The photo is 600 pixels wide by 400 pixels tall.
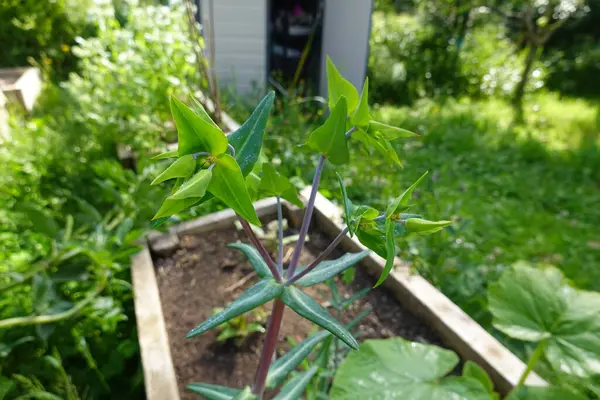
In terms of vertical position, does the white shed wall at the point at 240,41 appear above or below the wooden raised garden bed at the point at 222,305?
above

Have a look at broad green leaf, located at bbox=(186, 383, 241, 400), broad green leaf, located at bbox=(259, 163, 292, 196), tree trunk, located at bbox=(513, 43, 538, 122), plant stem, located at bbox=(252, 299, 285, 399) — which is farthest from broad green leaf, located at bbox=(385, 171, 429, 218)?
tree trunk, located at bbox=(513, 43, 538, 122)

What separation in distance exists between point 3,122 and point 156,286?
2839mm

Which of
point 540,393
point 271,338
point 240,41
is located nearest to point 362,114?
point 271,338

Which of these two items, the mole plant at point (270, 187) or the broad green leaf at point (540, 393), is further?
the broad green leaf at point (540, 393)

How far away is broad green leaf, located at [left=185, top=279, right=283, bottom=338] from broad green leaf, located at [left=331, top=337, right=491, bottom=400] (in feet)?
1.87

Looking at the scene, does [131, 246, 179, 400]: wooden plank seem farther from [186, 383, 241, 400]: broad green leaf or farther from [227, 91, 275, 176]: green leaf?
[227, 91, 275, 176]: green leaf

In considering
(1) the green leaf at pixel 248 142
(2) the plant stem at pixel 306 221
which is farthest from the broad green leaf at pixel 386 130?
(1) the green leaf at pixel 248 142

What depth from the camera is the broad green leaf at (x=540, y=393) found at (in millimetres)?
1168

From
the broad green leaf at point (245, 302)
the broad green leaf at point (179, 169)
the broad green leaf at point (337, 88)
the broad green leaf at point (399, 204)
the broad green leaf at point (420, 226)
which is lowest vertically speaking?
the broad green leaf at point (245, 302)

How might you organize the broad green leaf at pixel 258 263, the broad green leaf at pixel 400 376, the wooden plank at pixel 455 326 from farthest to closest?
1. the wooden plank at pixel 455 326
2. the broad green leaf at pixel 400 376
3. the broad green leaf at pixel 258 263

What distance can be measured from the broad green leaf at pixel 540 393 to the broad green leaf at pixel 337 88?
0.97 metres

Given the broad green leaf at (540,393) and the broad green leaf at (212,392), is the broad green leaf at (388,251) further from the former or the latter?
the broad green leaf at (540,393)

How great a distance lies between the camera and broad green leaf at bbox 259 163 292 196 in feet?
2.60

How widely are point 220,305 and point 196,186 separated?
52.8 inches
